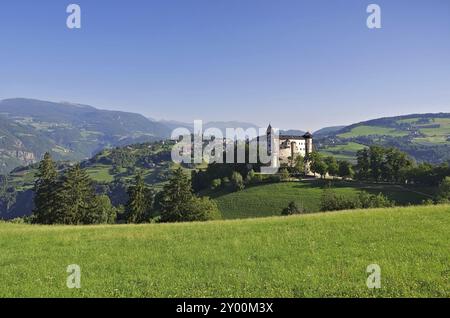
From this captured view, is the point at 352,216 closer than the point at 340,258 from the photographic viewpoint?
No

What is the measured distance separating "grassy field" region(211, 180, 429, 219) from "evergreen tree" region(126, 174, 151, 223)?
49.5 m

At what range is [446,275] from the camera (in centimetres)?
1634

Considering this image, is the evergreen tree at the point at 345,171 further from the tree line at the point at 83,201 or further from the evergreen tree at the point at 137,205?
the evergreen tree at the point at 137,205

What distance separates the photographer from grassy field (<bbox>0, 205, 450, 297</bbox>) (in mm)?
15977

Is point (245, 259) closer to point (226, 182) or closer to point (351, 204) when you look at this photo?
point (351, 204)

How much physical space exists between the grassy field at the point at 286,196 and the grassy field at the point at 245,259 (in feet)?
324

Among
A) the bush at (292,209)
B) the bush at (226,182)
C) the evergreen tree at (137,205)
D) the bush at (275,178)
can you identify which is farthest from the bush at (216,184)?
the evergreen tree at (137,205)

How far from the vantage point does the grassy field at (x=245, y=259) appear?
1598cm

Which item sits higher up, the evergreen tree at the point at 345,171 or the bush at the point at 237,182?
the evergreen tree at the point at 345,171
